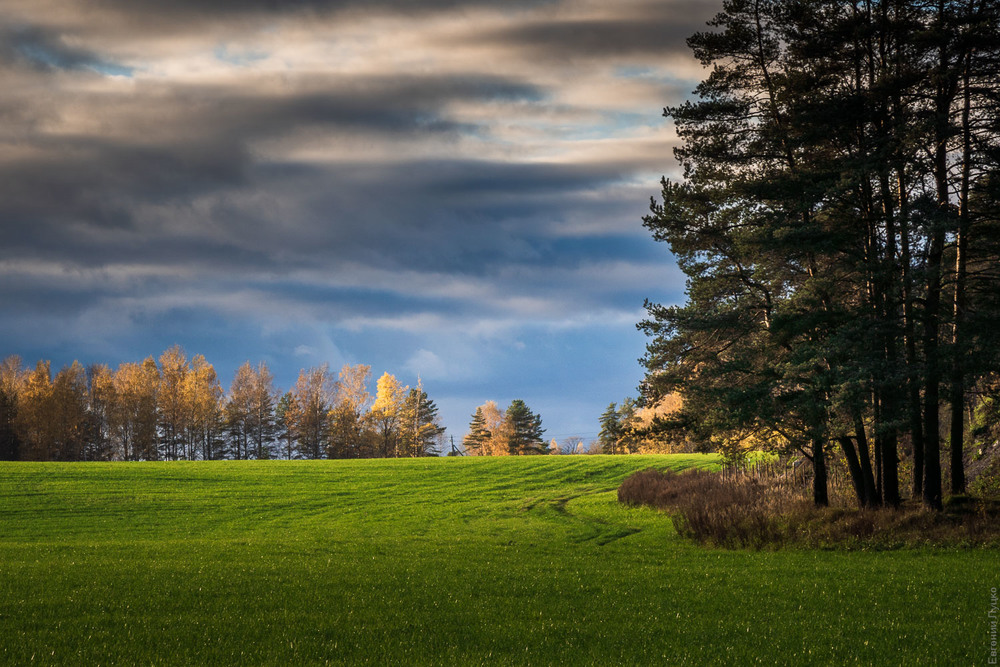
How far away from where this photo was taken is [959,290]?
25328 millimetres

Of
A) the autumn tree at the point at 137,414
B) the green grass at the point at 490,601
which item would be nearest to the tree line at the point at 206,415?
the autumn tree at the point at 137,414

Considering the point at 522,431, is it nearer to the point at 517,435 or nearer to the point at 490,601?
the point at 517,435

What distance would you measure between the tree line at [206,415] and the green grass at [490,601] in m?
67.2

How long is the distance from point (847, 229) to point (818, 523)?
1100 centimetres

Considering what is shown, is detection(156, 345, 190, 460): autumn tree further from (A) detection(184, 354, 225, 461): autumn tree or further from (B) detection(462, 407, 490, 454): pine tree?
(B) detection(462, 407, 490, 454): pine tree

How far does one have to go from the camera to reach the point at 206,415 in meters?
99.2

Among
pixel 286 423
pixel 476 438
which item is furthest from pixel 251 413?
pixel 476 438

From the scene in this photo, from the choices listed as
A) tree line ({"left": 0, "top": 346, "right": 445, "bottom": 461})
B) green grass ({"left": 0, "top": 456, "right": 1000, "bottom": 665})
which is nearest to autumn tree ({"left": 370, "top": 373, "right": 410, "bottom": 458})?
tree line ({"left": 0, "top": 346, "right": 445, "bottom": 461})

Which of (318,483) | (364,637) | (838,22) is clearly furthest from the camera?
(318,483)

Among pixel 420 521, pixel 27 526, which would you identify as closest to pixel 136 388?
pixel 27 526

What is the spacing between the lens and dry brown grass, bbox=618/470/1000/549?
23.5 meters

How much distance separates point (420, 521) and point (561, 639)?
95.6 feet

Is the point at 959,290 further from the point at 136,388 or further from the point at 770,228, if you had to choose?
the point at 136,388

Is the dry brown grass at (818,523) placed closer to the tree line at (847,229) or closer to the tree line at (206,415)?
the tree line at (847,229)
